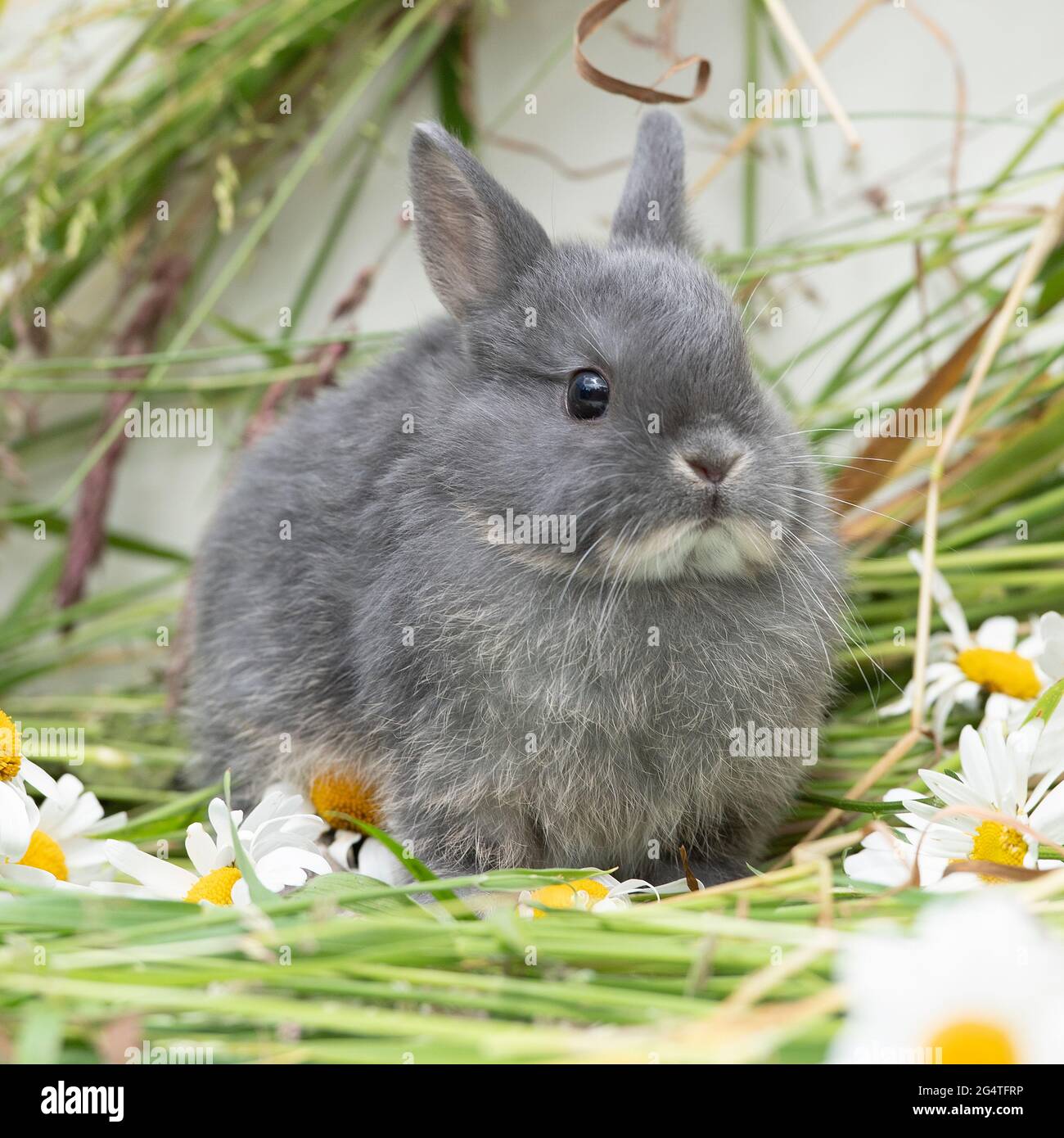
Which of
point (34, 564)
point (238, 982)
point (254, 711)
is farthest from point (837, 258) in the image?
point (34, 564)

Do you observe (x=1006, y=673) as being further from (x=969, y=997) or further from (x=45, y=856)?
(x=45, y=856)

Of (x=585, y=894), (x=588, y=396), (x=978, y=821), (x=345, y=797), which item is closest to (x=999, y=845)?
(x=978, y=821)

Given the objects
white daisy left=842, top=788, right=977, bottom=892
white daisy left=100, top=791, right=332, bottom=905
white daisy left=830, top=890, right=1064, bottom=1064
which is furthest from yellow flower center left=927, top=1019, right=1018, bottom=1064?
white daisy left=100, top=791, right=332, bottom=905

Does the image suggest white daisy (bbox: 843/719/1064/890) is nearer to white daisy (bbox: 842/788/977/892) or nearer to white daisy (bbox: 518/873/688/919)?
white daisy (bbox: 842/788/977/892)

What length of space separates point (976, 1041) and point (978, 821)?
0.34 meters

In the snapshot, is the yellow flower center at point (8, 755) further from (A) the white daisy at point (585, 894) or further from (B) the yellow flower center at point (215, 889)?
(A) the white daisy at point (585, 894)

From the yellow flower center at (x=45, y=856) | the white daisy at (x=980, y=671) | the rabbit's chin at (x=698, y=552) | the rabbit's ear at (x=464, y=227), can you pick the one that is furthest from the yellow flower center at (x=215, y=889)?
the white daisy at (x=980, y=671)

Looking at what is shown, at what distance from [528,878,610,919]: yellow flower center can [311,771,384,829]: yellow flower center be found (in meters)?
0.28

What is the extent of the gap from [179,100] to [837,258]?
946 millimetres

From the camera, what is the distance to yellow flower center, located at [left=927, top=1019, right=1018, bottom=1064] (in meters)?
0.60

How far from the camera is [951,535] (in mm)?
1418

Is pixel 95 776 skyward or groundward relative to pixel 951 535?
groundward
